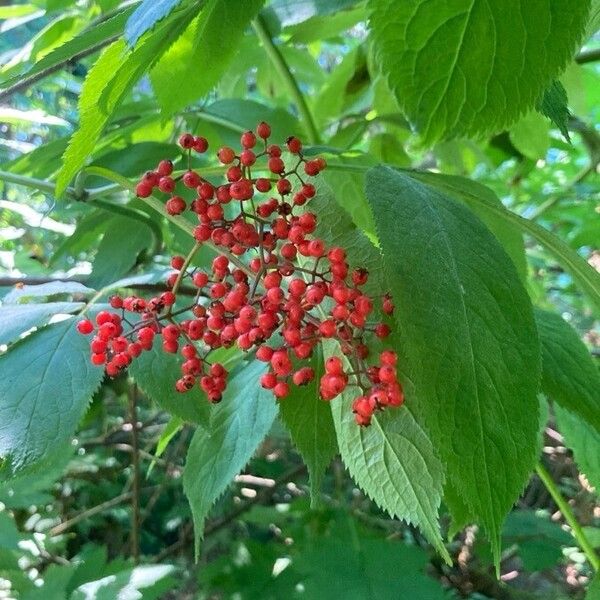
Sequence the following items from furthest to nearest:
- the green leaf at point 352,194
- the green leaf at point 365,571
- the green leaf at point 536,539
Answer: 1. the green leaf at point 536,539
2. the green leaf at point 365,571
3. the green leaf at point 352,194

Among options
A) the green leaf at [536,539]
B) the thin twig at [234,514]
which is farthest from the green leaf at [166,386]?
the green leaf at [536,539]

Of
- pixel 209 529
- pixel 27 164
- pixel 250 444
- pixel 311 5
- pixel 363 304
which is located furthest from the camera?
pixel 209 529

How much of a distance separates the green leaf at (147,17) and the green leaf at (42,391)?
11.8 inches

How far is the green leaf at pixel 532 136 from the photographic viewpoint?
1.07m

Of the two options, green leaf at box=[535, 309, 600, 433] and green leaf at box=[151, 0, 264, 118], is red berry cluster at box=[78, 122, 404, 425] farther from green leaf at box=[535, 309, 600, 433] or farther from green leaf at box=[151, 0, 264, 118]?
green leaf at box=[535, 309, 600, 433]

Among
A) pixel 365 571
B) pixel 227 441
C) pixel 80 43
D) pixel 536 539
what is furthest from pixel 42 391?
pixel 536 539

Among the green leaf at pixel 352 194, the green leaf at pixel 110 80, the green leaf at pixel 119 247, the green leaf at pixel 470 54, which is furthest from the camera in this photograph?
the green leaf at pixel 119 247

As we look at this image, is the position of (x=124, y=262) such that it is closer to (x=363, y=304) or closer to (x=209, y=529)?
(x=363, y=304)

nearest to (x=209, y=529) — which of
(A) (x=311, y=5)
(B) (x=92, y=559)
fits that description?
(B) (x=92, y=559)

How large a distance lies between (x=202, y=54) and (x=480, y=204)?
24 centimetres

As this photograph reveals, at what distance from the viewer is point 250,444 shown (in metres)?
0.56

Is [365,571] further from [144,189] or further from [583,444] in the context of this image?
[144,189]

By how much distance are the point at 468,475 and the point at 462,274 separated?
0.36 ft

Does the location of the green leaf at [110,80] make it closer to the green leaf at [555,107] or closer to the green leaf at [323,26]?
the green leaf at [555,107]
